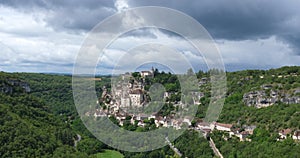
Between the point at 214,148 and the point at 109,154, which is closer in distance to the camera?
the point at 214,148

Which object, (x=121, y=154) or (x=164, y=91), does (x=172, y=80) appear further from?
(x=121, y=154)

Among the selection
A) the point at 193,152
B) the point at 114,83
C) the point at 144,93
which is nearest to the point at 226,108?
the point at 193,152

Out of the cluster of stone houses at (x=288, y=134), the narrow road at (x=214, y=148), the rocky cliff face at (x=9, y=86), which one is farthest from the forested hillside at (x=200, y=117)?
the cluster of stone houses at (x=288, y=134)

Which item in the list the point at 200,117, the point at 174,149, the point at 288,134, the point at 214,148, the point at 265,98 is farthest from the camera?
the point at 200,117

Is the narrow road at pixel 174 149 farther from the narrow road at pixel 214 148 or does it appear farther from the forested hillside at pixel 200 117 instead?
the narrow road at pixel 214 148

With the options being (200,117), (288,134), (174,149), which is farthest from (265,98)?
(174,149)

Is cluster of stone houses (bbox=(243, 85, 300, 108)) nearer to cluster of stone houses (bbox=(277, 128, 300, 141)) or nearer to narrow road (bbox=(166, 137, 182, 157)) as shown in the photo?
cluster of stone houses (bbox=(277, 128, 300, 141))

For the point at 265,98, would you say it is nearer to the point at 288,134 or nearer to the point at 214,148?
the point at 288,134
